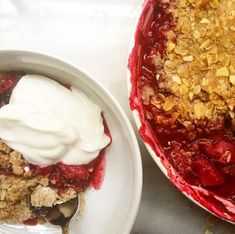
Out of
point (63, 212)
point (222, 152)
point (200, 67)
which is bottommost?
point (63, 212)

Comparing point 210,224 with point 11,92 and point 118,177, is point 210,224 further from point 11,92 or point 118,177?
point 11,92

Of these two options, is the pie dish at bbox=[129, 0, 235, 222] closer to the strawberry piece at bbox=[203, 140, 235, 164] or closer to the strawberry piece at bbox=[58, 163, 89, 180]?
the strawberry piece at bbox=[203, 140, 235, 164]

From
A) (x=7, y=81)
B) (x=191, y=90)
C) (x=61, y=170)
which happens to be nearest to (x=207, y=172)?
(x=191, y=90)

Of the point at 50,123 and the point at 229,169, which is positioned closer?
the point at 50,123

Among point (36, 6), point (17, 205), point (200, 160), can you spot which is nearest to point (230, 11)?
point (200, 160)

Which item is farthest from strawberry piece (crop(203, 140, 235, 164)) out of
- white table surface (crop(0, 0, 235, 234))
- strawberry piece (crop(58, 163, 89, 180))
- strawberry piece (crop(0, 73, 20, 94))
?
strawberry piece (crop(0, 73, 20, 94))

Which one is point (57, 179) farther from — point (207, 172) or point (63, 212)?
point (207, 172)
